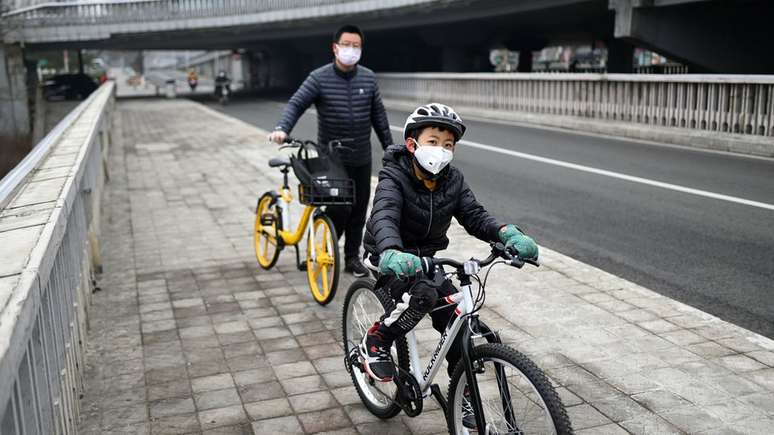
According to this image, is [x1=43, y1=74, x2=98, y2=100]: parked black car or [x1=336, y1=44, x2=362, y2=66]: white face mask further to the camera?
[x1=43, y1=74, x2=98, y2=100]: parked black car

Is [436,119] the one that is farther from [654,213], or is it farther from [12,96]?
[12,96]

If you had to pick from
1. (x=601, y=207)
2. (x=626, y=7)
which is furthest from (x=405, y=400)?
(x=626, y=7)

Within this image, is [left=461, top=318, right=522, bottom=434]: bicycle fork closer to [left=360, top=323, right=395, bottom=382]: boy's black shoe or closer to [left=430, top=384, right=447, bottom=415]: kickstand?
[left=430, top=384, right=447, bottom=415]: kickstand

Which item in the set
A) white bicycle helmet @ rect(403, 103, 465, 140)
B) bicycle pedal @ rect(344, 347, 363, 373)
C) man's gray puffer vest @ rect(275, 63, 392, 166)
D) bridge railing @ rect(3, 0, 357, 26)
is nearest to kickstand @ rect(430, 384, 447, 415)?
bicycle pedal @ rect(344, 347, 363, 373)

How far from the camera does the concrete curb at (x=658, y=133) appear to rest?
535 inches

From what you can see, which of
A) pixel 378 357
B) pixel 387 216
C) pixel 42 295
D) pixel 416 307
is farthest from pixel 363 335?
pixel 42 295

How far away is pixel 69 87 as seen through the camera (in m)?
53.4

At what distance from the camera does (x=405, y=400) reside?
3791mm

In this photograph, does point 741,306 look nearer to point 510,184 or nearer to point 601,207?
point 601,207

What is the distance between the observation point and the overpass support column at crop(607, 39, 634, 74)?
33812 millimetres

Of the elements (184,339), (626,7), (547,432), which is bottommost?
(184,339)

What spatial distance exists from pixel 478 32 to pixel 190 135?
22.0 m

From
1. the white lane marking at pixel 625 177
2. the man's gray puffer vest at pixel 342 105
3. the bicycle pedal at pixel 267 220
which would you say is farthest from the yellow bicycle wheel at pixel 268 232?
the white lane marking at pixel 625 177

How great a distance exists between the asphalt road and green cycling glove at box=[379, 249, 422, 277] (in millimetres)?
3280
